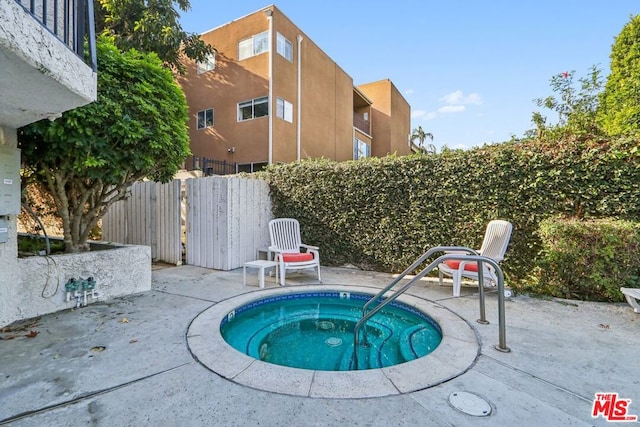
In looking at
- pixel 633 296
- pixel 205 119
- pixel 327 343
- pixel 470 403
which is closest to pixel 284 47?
pixel 205 119

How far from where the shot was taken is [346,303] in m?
5.19

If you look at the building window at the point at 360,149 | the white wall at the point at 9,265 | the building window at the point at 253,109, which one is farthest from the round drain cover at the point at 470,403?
the building window at the point at 360,149

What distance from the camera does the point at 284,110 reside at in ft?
42.2

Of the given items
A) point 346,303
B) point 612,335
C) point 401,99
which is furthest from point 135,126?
point 401,99

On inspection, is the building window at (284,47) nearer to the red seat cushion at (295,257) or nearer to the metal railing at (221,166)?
the metal railing at (221,166)

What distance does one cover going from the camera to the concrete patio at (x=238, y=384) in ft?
6.82

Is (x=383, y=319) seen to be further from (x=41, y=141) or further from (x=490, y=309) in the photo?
(x=41, y=141)

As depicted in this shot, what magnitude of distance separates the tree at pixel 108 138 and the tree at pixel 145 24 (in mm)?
8387

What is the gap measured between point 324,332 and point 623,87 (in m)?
9.07

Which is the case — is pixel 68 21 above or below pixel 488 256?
above

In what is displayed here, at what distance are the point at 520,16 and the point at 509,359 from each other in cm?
930

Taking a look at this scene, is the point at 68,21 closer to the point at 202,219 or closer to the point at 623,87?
the point at 202,219

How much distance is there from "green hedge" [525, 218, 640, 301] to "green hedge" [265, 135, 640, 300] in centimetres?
47

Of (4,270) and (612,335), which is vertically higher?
(4,270)
